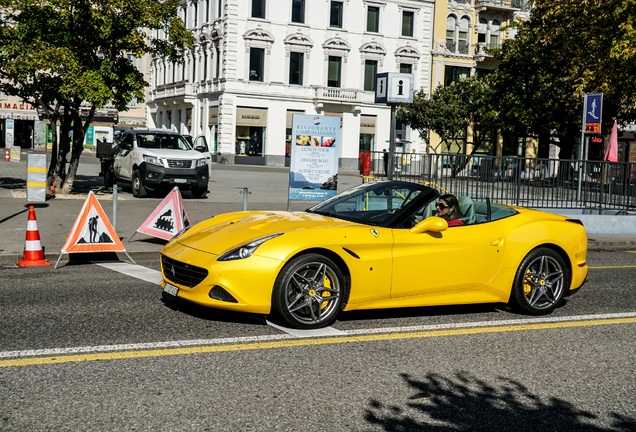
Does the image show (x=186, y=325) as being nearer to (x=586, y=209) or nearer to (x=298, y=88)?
(x=586, y=209)

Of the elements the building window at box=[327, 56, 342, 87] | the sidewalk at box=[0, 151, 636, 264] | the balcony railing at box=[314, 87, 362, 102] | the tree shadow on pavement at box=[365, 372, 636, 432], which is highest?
the building window at box=[327, 56, 342, 87]

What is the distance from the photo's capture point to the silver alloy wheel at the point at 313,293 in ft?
21.7

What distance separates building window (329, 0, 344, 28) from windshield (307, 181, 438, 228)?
50950 mm

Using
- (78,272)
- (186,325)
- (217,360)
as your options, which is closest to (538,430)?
(217,360)

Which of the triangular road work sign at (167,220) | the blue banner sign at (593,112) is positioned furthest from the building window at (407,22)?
the triangular road work sign at (167,220)

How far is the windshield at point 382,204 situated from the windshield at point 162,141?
50.5ft

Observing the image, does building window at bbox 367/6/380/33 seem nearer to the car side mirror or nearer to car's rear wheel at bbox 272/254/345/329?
the car side mirror

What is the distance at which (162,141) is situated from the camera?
2288cm

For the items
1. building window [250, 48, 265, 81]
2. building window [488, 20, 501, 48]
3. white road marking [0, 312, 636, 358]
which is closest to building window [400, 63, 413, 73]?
building window [488, 20, 501, 48]

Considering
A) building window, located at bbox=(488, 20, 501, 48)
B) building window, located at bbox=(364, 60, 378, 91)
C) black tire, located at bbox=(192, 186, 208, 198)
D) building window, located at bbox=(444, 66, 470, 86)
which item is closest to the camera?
black tire, located at bbox=(192, 186, 208, 198)

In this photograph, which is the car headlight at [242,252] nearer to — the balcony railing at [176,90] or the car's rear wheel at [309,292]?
the car's rear wheel at [309,292]

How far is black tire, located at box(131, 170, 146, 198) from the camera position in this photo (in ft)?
70.9

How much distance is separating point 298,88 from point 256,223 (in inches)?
1979

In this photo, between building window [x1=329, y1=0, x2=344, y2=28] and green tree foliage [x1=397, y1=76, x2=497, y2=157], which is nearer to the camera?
green tree foliage [x1=397, y1=76, x2=497, y2=157]
